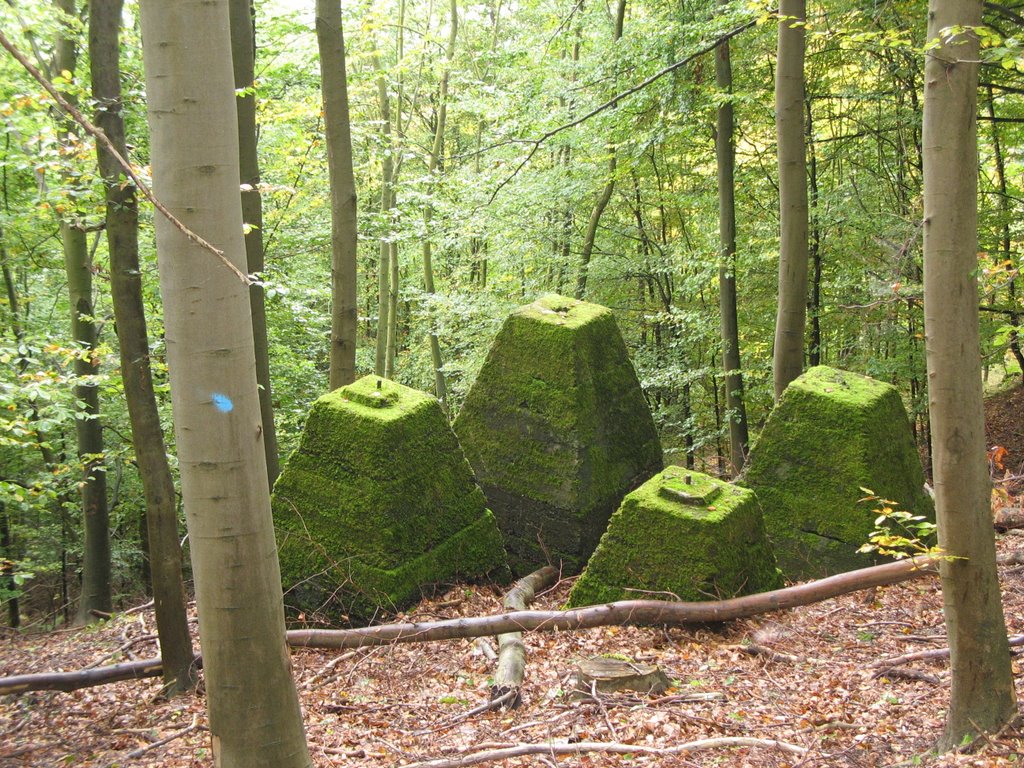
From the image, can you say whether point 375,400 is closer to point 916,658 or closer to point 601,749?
point 601,749

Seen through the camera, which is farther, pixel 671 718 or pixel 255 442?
pixel 671 718

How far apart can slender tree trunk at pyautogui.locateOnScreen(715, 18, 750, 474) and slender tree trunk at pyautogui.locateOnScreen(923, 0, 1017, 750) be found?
762 centimetres

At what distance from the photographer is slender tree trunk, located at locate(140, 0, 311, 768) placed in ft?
8.17

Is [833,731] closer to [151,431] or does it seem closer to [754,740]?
[754,740]

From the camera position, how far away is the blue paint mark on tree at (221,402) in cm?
259

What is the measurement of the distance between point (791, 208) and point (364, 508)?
568cm

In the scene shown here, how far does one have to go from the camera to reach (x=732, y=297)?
11.2 meters

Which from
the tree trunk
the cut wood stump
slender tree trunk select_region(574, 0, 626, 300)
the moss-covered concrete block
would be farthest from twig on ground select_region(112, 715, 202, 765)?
slender tree trunk select_region(574, 0, 626, 300)

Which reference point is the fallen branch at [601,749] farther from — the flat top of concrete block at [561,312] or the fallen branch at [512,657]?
the flat top of concrete block at [561,312]

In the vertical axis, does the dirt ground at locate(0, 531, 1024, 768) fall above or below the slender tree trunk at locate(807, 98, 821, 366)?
below

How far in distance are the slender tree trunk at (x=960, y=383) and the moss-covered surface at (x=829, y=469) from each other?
10.6 feet

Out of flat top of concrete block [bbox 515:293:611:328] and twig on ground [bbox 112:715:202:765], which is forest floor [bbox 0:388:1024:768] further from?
flat top of concrete block [bbox 515:293:611:328]

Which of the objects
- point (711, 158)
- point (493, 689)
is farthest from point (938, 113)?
point (711, 158)

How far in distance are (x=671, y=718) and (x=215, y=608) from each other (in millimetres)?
2610
